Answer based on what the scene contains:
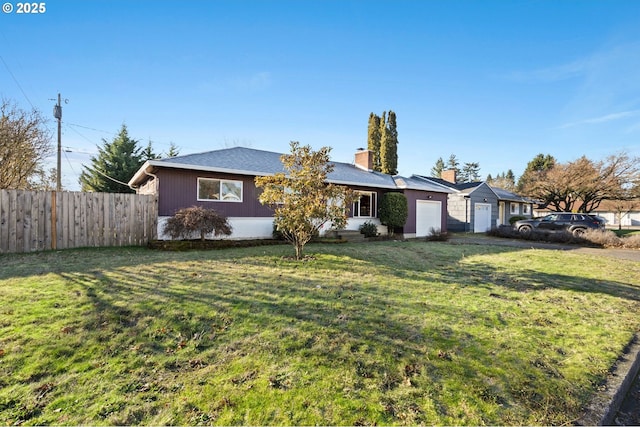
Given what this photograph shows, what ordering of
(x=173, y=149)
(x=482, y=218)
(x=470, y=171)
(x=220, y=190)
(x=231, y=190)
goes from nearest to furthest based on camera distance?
(x=220, y=190) → (x=231, y=190) → (x=482, y=218) → (x=173, y=149) → (x=470, y=171)

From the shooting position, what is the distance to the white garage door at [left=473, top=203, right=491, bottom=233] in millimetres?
22141

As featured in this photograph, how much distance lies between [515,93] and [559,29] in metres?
3.73

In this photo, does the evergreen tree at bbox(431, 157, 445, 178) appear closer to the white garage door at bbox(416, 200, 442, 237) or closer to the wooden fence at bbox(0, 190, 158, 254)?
the white garage door at bbox(416, 200, 442, 237)

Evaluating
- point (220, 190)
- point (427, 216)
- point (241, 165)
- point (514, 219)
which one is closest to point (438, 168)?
point (514, 219)

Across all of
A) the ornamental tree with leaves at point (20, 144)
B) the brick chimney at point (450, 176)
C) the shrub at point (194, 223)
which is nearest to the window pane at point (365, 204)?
the shrub at point (194, 223)

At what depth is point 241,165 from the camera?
1276 cm

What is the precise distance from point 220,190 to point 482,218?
19.5m

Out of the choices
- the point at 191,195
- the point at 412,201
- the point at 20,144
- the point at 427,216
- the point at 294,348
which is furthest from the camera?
the point at 427,216

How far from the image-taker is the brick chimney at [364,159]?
1962cm

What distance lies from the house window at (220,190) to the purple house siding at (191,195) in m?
0.14

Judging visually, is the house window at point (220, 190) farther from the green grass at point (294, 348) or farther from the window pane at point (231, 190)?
the green grass at point (294, 348)

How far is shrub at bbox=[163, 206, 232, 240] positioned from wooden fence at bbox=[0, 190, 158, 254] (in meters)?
1.18

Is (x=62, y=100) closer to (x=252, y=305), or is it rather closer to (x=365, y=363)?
(x=252, y=305)

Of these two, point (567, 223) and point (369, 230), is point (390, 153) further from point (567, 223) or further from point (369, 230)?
point (369, 230)
